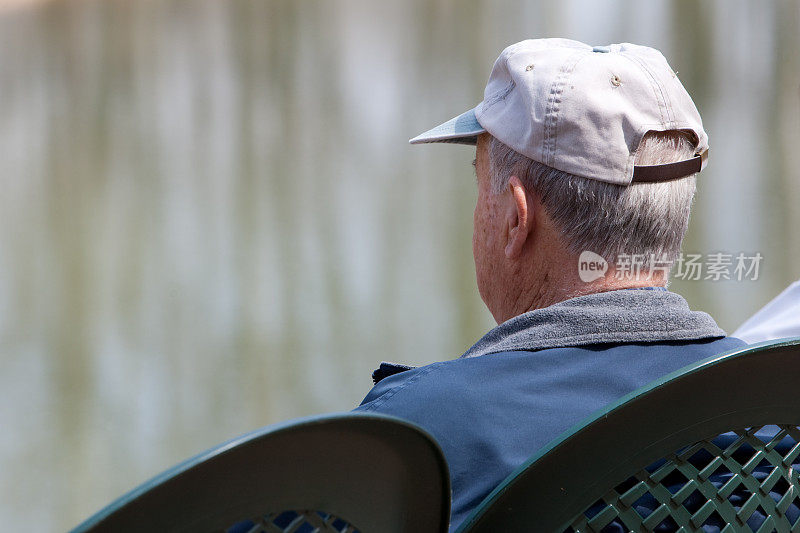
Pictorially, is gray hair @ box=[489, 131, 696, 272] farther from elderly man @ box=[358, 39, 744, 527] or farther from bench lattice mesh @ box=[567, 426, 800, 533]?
bench lattice mesh @ box=[567, 426, 800, 533]

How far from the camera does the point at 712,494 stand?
58 cm

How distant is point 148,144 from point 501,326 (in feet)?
8.99

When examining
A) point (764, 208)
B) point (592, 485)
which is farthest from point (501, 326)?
point (764, 208)

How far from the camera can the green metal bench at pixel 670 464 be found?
0.54 m

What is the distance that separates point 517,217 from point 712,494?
1.55 ft

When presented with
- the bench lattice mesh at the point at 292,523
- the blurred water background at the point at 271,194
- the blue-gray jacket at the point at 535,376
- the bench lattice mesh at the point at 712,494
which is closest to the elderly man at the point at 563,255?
the blue-gray jacket at the point at 535,376

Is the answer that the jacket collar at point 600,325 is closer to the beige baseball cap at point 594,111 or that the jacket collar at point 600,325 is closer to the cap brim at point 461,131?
the beige baseball cap at point 594,111

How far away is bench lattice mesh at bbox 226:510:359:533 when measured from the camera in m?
0.44

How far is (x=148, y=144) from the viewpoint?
3.31 m

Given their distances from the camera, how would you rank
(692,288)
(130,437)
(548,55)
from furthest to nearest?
(692,288), (130,437), (548,55)

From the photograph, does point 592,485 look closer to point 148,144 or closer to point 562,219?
point 562,219

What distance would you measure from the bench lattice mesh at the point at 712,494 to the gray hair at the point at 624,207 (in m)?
0.35

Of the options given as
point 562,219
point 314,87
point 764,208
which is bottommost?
point 764,208
